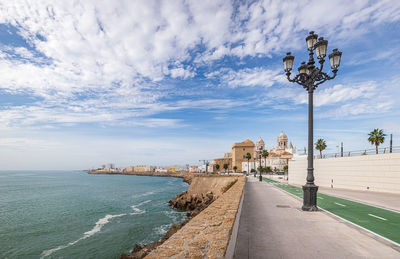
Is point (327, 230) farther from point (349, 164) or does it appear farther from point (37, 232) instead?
point (37, 232)

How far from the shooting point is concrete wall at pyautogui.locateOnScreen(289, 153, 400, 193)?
1802 centimetres

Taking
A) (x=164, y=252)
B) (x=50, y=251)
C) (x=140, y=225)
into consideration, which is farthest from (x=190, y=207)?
(x=164, y=252)

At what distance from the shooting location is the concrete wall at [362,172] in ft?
59.1

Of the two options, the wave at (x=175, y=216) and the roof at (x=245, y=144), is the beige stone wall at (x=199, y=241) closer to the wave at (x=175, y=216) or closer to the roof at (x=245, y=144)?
the wave at (x=175, y=216)

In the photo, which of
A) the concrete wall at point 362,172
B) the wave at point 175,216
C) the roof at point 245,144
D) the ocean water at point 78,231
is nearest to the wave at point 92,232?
the ocean water at point 78,231

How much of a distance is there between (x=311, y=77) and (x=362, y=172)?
1667cm

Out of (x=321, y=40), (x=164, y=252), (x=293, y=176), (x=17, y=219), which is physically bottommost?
(x=17, y=219)

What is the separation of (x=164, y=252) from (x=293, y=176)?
36.3m

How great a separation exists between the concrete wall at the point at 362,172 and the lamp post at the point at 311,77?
13.6m

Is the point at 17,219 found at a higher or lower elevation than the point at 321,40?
lower

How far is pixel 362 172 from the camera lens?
20969 mm

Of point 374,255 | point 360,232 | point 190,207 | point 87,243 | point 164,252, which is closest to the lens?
point 164,252

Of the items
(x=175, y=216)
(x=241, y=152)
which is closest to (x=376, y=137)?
(x=175, y=216)

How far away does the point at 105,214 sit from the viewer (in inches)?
1202
